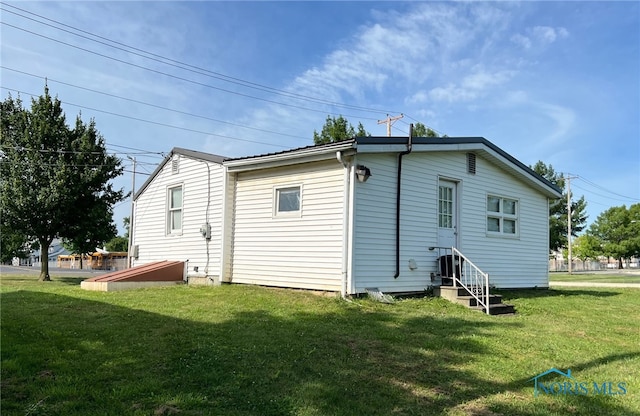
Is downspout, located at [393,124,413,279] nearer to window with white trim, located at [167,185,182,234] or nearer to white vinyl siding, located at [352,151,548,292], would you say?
white vinyl siding, located at [352,151,548,292]

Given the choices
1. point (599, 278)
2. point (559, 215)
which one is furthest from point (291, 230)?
point (559, 215)

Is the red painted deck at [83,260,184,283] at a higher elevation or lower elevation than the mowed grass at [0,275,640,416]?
higher

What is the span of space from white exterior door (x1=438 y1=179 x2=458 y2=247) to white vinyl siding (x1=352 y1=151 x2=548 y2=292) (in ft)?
0.49

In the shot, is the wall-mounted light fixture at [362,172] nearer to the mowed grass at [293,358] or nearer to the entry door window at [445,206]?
the mowed grass at [293,358]

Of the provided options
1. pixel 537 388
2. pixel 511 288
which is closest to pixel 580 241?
pixel 511 288

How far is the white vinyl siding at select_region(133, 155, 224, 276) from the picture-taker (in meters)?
11.6

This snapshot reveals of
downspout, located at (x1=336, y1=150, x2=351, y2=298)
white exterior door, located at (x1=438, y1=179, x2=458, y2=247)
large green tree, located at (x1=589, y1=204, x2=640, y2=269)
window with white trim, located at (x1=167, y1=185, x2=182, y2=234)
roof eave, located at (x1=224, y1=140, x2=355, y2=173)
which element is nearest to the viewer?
downspout, located at (x1=336, y1=150, x2=351, y2=298)

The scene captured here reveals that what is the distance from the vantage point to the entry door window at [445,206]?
35.5ft

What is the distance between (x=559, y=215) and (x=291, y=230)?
45.4 metres

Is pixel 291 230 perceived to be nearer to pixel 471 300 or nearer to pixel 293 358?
pixel 471 300

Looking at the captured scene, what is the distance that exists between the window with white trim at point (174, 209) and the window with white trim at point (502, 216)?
8390 millimetres

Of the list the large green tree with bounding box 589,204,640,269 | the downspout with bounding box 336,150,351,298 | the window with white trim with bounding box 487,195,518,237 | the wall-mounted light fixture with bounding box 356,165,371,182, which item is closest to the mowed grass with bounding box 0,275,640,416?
the downspout with bounding box 336,150,351,298

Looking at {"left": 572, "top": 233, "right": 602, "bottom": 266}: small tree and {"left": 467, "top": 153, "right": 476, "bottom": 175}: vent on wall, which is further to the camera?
{"left": 572, "top": 233, "right": 602, "bottom": 266}: small tree

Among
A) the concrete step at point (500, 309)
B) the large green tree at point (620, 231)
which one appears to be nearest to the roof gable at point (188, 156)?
the concrete step at point (500, 309)
